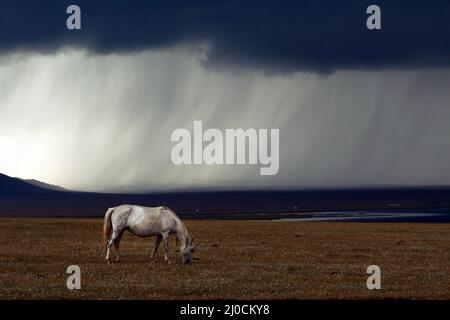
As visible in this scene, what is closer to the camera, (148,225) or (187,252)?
(187,252)

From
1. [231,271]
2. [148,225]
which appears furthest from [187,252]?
[231,271]

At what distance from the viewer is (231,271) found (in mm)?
30562

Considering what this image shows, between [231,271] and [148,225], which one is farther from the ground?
[148,225]

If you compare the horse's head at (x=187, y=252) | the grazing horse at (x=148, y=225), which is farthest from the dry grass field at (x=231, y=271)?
the grazing horse at (x=148, y=225)

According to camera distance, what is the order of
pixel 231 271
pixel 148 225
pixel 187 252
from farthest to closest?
1. pixel 148 225
2. pixel 187 252
3. pixel 231 271

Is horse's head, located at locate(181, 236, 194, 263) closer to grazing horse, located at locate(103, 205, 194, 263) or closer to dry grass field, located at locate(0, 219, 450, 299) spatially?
grazing horse, located at locate(103, 205, 194, 263)

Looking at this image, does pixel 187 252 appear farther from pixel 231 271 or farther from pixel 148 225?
pixel 231 271

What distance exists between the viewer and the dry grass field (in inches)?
977

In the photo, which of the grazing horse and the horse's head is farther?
the grazing horse

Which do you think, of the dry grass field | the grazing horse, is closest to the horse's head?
the grazing horse

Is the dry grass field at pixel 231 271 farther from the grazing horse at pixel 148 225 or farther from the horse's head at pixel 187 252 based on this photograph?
the grazing horse at pixel 148 225

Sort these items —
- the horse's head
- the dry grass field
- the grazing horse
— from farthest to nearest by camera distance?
1. the grazing horse
2. the horse's head
3. the dry grass field

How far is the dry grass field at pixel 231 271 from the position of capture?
24812mm
